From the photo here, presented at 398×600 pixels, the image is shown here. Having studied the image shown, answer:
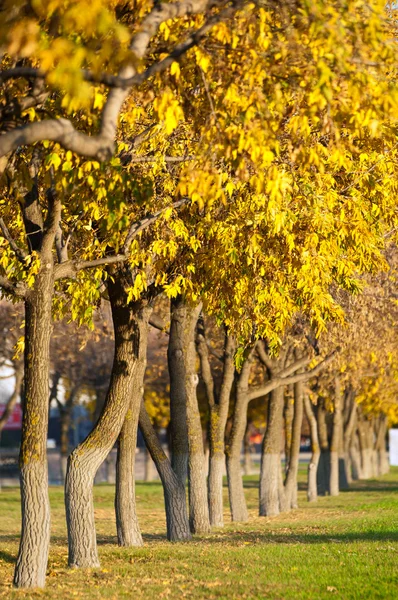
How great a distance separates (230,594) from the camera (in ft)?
40.7

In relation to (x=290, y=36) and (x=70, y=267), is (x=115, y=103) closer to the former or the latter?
(x=290, y=36)

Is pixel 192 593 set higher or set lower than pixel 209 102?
lower

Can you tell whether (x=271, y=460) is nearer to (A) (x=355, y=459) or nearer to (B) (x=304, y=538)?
(B) (x=304, y=538)

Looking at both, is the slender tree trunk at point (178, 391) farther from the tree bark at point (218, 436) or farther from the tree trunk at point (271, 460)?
the tree trunk at point (271, 460)

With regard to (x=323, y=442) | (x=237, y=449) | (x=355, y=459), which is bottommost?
(x=237, y=449)

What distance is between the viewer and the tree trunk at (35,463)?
1351 centimetres

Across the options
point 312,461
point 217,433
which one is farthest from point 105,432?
point 312,461

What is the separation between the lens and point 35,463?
1359 cm

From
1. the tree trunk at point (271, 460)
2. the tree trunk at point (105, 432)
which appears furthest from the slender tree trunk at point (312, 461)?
the tree trunk at point (105, 432)

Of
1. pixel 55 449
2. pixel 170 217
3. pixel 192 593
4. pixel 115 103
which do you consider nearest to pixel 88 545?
pixel 192 593

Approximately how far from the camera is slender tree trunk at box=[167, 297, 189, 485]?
2131 cm

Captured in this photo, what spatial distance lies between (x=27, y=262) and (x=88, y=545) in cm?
413

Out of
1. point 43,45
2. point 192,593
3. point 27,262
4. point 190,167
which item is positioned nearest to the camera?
point 43,45

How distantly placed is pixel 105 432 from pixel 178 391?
5025 mm
